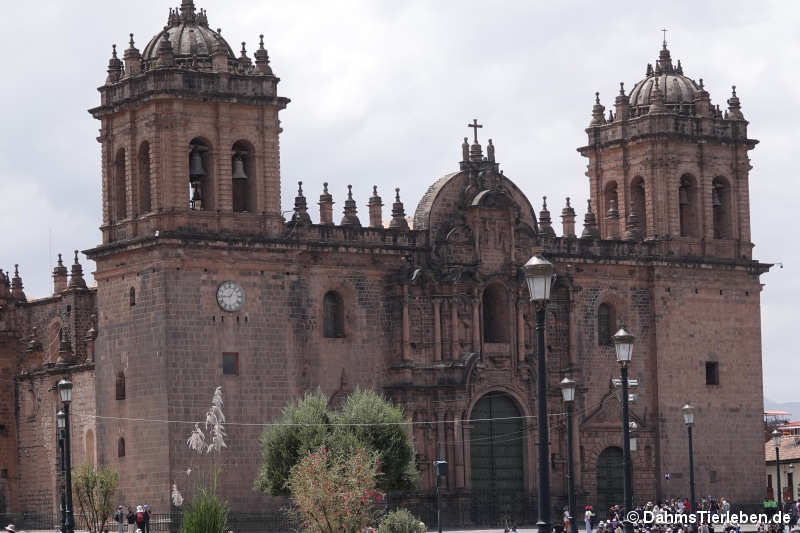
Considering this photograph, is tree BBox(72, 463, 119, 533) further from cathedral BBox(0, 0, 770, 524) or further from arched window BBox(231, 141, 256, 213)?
arched window BBox(231, 141, 256, 213)

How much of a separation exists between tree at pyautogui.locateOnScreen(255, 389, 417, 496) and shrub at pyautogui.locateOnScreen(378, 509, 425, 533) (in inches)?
345

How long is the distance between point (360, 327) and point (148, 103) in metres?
9.99

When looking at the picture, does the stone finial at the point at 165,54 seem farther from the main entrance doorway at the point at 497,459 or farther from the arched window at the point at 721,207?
the arched window at the point at 721,207

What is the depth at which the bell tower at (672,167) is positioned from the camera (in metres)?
67.1

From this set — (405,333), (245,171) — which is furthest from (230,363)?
(405,333)

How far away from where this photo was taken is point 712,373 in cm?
6756

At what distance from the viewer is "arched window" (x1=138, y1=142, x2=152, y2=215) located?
189 ft

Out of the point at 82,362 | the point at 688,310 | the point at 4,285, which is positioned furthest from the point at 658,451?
the point at 4,285

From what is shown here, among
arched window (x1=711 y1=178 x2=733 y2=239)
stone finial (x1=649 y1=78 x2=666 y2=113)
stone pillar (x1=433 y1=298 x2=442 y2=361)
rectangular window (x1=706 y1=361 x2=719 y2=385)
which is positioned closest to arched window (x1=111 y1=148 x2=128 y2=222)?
stone pillar (x1=433 y1=298 x2=442 y2=361)

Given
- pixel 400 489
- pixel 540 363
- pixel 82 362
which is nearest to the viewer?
pixel 540 363

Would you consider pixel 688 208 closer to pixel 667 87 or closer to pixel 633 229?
pixel 633 229

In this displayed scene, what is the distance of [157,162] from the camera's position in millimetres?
56250

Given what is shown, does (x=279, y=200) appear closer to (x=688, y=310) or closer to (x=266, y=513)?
(x=266, y=513)

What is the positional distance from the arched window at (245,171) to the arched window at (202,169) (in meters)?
0.88
